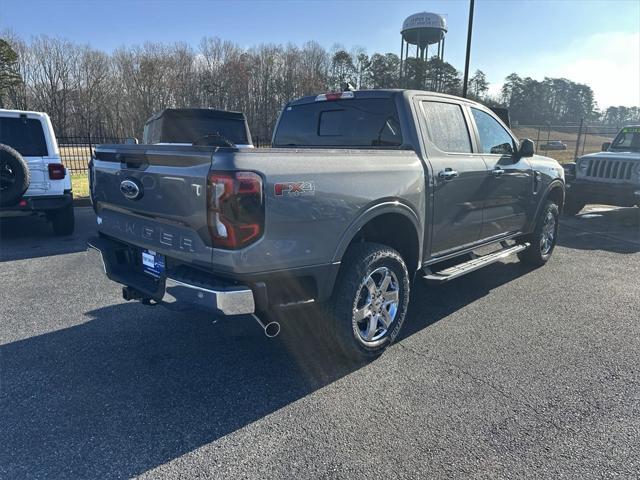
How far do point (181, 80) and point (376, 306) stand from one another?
61867 mm

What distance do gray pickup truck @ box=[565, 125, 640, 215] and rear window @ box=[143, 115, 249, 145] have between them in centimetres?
731

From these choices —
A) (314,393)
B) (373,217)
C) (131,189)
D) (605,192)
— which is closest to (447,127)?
(373,217)

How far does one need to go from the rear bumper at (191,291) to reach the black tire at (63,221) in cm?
Result: 461

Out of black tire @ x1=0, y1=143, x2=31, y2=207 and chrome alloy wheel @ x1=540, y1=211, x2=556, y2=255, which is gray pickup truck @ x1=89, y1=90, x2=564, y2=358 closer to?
chrome alloy wheel @ x1=540, y1=211, x2=556, y2=255

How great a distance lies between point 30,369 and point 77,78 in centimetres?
6300

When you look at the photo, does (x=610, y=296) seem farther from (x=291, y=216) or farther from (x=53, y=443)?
(x=53, y=443)

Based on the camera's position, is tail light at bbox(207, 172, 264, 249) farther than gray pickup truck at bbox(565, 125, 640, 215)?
No

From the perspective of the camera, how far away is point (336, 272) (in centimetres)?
300

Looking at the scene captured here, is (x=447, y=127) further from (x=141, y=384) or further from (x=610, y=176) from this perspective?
(x=610, y=176)

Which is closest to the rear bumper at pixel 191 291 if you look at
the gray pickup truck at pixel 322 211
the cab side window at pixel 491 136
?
the gray pickup truck at pixel 322 211

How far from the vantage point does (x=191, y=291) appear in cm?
260

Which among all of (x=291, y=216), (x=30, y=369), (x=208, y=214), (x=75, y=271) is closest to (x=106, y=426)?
(x=30, y=369)

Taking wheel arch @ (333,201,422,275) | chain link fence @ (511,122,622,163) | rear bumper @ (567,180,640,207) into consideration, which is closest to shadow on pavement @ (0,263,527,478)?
wheel arch @ (333,201,422,275)

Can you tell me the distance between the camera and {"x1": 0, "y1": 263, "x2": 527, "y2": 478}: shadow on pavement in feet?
7.80
